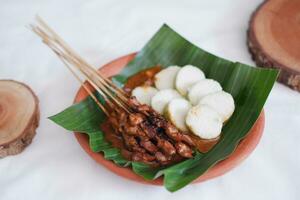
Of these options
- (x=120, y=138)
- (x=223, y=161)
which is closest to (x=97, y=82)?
(x=120, y=138)

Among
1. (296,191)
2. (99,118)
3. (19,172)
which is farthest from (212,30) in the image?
(19,172)

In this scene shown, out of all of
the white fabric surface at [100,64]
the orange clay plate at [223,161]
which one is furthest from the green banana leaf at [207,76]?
the white fabric surface at [100,64]

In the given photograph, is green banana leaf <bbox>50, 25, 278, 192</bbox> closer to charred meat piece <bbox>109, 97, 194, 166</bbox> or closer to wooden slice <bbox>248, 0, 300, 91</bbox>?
Result: charred meat piece <bbox>109, 97, 194, 166</bbox>

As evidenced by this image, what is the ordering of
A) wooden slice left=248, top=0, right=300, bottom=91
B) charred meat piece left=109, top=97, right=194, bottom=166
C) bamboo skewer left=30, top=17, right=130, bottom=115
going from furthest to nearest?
wooden slice left=248, top=0, right=300, bottom=91, bamboo skewer left=30, top=17, right=130, bottom=115, charred meat piece left=109, top=97, right=194, bottom=166

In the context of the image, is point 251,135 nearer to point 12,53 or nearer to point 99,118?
point 99,118

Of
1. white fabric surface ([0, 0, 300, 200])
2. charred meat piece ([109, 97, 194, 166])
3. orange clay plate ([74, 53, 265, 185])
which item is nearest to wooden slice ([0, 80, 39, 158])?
white fabric surface ([0, 0, 300, 200])

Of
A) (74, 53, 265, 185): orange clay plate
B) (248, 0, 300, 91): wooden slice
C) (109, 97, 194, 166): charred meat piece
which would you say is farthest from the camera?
(248, 0, 300, 91): wooden slice
